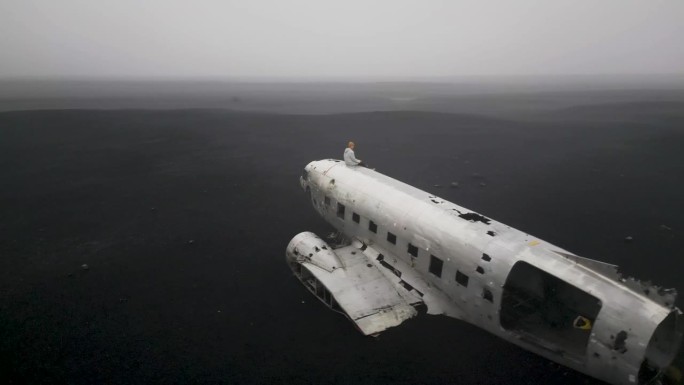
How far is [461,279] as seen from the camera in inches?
496

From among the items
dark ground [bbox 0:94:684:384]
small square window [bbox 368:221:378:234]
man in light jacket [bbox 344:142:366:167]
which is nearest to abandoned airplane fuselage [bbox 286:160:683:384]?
small square window [bbox 368:221:378:234]

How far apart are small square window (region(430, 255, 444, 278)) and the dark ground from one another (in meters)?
2.45

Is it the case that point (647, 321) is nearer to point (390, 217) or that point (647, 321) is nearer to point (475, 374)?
point (475, 374)

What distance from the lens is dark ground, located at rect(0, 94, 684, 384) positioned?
494 inches

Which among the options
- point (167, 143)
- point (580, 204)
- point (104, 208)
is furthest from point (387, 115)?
point (104, 208)

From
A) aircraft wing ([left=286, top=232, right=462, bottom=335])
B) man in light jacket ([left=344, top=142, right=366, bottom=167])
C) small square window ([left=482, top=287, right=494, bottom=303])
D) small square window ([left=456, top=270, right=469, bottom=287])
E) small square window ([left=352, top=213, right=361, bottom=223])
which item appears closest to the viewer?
small square window ([left=482, top=287, right=494, bottom=303])

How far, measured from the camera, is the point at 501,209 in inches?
979

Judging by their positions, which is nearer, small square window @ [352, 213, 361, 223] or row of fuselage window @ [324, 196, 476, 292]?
row of fuselage window @ [324, 196, 476, 292]

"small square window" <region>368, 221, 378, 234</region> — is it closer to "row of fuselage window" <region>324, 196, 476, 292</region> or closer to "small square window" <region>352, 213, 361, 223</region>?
"row of fuselage window" <region>324, 196, 476, 292</region>

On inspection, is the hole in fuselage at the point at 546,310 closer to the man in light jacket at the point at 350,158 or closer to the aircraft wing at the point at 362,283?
the aircraft wing at the point at 362,283

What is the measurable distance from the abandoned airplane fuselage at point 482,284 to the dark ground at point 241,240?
1.21m

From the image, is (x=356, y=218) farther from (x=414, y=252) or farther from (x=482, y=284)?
(x=482, y=284)

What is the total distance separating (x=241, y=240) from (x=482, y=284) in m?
14.3

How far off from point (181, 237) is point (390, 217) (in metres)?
13.6
